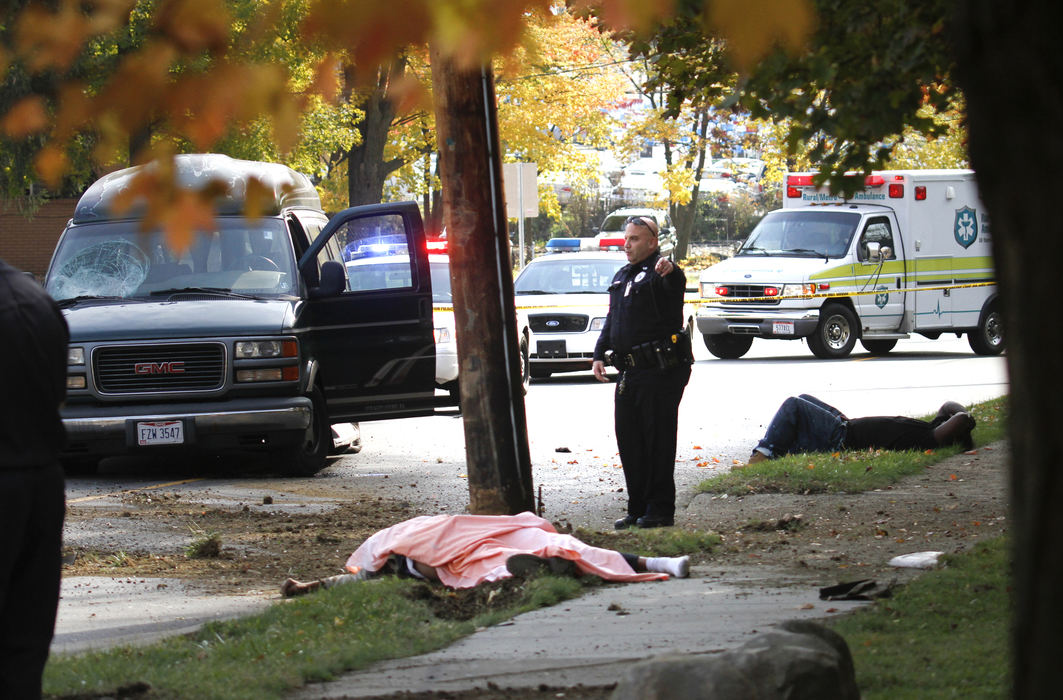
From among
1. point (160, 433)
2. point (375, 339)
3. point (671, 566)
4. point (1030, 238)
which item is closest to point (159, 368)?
point (160, 433)

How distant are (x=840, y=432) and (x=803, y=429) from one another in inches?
13.1

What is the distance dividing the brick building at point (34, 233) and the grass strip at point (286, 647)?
32.4 meters

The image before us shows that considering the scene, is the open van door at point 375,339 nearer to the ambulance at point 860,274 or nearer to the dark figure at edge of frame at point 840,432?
the dark figure at edge of frame at point 840,432

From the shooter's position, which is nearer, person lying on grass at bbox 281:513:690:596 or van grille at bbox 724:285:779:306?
person lying on grass at bbox 281:513:690:596

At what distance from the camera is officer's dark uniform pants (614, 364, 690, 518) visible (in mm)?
8445

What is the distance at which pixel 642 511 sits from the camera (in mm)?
8602

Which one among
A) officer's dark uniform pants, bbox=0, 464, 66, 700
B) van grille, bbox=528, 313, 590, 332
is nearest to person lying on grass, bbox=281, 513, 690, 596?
officer's dark uniform pants, bbox=0, 464, 66, 700

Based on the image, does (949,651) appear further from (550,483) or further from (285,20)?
(550,483)

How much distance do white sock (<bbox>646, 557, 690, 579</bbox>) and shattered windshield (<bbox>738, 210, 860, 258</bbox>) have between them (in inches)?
616

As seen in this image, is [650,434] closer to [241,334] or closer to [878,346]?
[241,334]

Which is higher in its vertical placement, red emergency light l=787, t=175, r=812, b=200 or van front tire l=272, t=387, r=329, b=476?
red emergency light l=787, t=175, r=812, b=200

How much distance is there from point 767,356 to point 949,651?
1806cm

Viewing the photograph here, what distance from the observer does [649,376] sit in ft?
27.8

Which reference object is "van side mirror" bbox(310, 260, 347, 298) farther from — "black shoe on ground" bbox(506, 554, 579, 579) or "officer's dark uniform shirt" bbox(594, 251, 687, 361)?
"black shoe on ground" bbox(506, 554, 579, 579)
